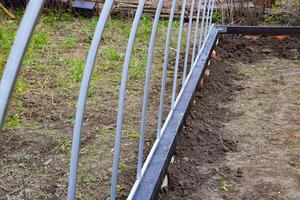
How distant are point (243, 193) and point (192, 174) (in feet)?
1.03

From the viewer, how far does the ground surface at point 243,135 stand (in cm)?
277

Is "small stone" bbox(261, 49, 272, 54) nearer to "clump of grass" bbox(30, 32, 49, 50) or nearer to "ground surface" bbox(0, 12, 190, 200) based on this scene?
"ground surface" bbox(0, 12, 190, 200)

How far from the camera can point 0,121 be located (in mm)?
854

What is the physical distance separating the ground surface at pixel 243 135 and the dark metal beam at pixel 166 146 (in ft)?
0.45

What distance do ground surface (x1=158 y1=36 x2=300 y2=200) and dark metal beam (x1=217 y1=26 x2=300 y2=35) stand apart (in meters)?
0.53

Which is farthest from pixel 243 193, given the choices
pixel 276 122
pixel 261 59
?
pixel 261 59

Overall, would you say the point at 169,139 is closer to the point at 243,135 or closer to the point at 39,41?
the point at 243,135

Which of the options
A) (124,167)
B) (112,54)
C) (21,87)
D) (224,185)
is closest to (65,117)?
(21,87)

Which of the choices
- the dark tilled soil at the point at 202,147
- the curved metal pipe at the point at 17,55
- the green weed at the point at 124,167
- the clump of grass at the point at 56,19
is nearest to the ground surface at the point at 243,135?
the dark tilled soil at the point at 202,147

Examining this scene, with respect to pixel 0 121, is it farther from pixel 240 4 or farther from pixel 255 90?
pixel 240 4

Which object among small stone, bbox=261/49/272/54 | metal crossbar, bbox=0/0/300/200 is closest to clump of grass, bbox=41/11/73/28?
metal crossbar, bbox=0/0/300/200

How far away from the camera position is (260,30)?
5828mm

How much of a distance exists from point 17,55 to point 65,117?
8.84 feet

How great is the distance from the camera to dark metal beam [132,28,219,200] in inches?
93.2
